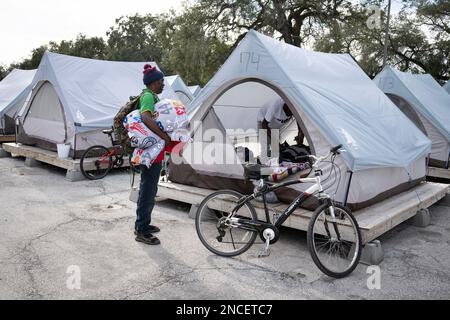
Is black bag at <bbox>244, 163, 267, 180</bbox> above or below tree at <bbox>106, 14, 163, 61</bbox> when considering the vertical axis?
below

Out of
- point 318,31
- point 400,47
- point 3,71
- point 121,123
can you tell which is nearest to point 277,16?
point 318,31

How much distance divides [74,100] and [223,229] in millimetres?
5200

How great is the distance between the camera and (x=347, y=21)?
19.3m

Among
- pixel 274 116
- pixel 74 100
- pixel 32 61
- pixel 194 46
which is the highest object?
pixel 32 61

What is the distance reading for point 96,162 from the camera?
298 inches

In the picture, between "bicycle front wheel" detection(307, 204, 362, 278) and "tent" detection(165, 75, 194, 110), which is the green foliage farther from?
"bicycle front wheel" detection(307, 204, 362, 278)

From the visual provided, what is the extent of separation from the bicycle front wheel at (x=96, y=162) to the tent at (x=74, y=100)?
11.0 inches

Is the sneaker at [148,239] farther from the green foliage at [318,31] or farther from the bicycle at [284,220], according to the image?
the green foliage at [318,31]

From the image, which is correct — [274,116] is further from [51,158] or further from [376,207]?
[51,158]

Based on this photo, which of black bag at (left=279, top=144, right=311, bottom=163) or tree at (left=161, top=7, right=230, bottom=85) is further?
tree at (left=161, top=7, right=230, bottom=85)

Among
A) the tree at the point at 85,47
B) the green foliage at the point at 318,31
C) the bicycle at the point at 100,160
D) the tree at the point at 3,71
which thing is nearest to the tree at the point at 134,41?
the tree at the point at 85,47

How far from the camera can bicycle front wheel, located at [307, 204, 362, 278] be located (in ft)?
12.1

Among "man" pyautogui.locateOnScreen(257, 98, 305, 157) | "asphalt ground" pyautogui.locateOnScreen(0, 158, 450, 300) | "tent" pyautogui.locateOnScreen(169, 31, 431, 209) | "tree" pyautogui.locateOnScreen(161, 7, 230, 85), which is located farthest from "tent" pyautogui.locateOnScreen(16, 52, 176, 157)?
"tree" pyautogui.locateOnScreen(161, 7, 230, 85)
